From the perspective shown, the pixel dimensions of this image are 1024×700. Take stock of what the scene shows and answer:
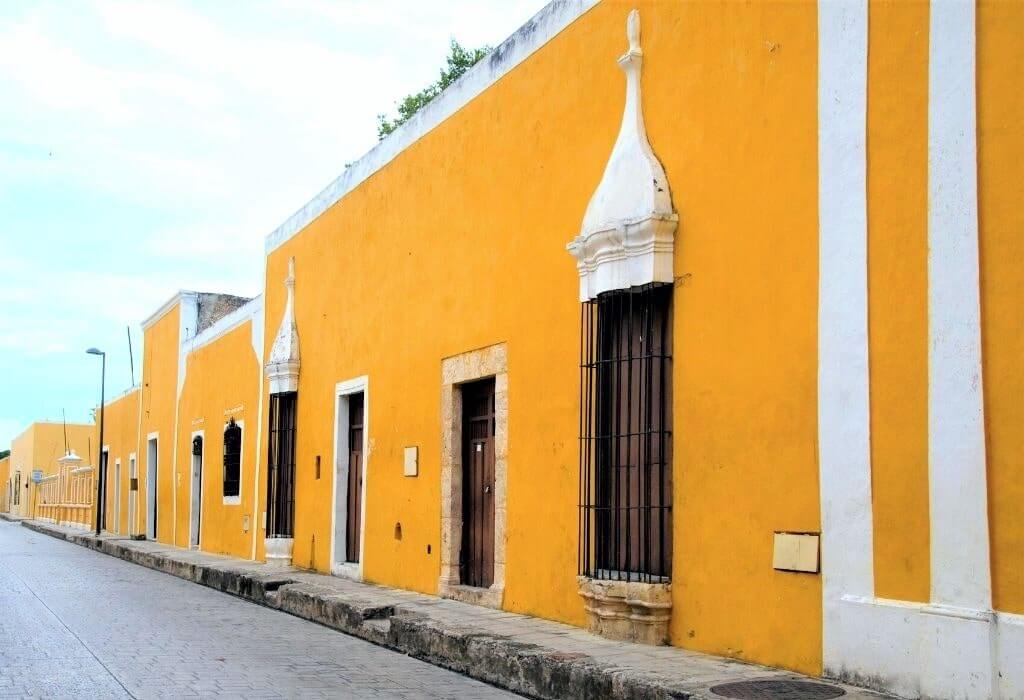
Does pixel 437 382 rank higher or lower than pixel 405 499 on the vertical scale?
higher

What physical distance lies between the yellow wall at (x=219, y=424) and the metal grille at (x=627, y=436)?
35.8ft

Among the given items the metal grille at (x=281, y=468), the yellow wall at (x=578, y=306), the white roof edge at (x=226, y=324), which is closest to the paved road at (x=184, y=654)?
the yellow wall at (x=578, y=306)

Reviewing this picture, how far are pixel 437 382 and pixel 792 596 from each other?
18.3 ft

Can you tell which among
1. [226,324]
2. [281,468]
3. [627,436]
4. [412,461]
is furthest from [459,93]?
[226,324]

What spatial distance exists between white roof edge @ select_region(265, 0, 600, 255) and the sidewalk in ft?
15.3

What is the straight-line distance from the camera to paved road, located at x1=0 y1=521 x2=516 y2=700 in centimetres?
707

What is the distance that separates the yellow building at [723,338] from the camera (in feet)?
17.9

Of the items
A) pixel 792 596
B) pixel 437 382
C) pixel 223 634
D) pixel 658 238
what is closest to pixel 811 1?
pixel 658 238

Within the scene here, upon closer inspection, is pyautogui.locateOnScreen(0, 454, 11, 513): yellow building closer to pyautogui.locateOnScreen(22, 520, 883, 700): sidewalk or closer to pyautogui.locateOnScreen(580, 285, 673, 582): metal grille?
pyautogui.locateOnScreen(22, 520, 883, 700): sidewalk

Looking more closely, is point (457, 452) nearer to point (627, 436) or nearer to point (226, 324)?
point (627, 436)

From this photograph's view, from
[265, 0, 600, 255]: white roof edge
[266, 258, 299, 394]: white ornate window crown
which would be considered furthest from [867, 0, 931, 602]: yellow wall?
[266, 258, 299, 394]: white ornate window crown

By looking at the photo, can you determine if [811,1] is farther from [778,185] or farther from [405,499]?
[405,499]

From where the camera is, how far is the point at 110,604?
1267cm

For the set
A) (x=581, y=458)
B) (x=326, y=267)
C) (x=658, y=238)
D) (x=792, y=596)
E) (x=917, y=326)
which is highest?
(x=326, y=267)
